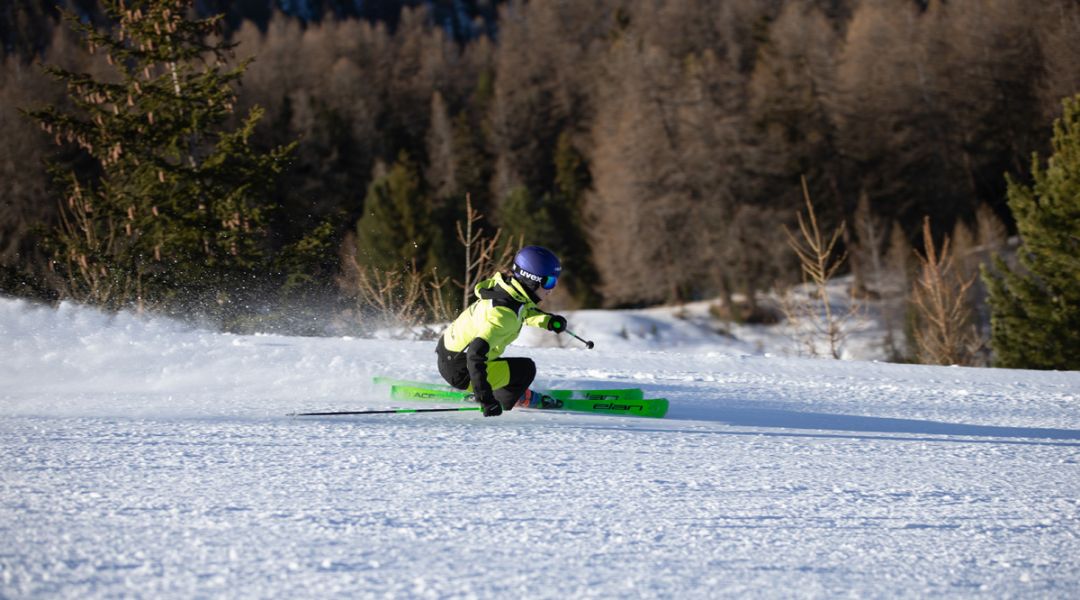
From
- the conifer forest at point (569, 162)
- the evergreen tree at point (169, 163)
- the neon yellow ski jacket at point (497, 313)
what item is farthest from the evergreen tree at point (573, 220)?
the neon yellow ski jacket at point (497, 313)

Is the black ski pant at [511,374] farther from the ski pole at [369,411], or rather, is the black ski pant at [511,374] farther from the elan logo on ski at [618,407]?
the elan logo on ski at [618,407]

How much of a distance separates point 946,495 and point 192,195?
581 inches

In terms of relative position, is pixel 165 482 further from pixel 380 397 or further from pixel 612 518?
pixel 380 397

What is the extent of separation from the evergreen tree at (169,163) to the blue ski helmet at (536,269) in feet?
35.4

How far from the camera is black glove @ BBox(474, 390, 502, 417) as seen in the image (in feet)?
19.0

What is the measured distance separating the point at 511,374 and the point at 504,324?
0.44 metres

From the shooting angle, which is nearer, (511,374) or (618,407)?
(511,374)

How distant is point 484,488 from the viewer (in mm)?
4273

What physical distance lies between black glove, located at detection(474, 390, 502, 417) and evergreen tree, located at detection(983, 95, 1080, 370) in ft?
55.5

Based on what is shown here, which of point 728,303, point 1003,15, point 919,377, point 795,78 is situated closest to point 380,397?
point 919,377

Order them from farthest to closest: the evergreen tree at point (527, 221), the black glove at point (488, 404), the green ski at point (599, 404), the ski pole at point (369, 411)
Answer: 1. the evergreen tree at point (527, 221)
2. the green ski at point (599, 404)
3. the black glove at point (488, 404)
4. the ski pole at point (369, 411)

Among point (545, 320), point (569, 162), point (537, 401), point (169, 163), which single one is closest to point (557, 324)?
point (545, 320)

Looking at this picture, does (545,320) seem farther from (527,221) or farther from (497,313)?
(527,221)

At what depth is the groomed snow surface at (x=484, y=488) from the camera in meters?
3.33
